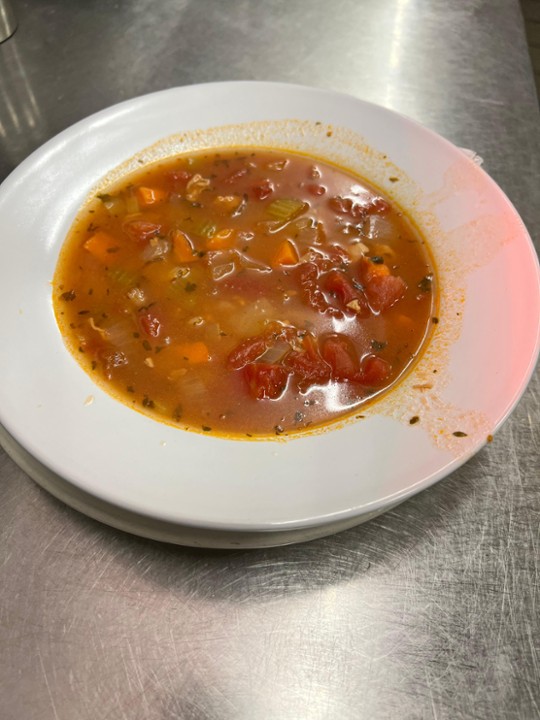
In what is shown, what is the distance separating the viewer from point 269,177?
3451 millimetres

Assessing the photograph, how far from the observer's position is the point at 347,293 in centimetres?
287

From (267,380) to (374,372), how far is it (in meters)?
0.43

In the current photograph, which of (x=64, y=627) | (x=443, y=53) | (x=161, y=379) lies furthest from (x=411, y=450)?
(x=443, y=53)

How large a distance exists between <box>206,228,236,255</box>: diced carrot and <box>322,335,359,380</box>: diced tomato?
0.77 meters

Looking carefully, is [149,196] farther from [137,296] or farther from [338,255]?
[338,255]

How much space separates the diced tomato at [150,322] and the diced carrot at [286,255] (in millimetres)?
632

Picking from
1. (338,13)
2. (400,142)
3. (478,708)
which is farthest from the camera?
(338,13)

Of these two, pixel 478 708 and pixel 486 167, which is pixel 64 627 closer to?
pixel 478 708

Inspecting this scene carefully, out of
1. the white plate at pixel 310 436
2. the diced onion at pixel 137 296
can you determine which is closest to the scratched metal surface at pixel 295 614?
the white plate at pixel 310 436

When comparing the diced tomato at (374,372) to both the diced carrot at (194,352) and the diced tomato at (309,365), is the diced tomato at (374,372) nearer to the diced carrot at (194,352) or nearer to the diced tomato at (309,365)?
the diced tomato at (309,365)

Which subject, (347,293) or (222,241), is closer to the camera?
(347,293)

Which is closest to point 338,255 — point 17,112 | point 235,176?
point 235,176

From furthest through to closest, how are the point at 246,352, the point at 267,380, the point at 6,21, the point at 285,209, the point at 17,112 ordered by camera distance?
the point at 6,21
the point at 17,112
the point at 285,209
the point at 246,352
the point at 267,380

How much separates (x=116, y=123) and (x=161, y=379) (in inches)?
59.7
